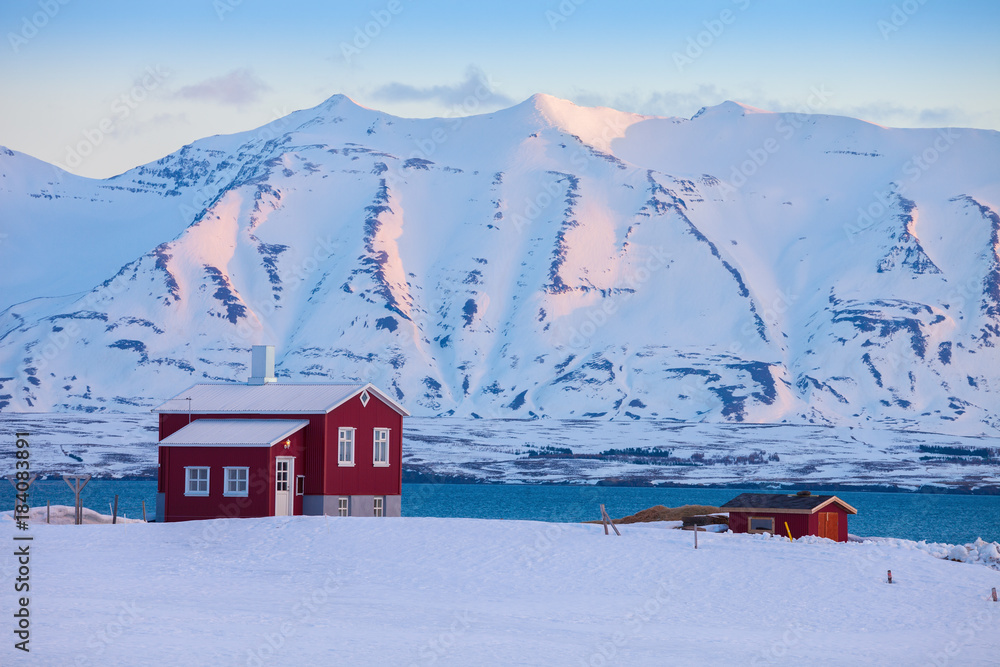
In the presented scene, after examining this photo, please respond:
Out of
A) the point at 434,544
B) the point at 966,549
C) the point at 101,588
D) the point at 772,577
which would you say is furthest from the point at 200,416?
the point at 966,549

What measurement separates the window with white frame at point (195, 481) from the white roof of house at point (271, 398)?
13.3 ft

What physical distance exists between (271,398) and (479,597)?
81.3 ft

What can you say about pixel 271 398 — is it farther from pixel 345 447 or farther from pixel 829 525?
pixel 829 525

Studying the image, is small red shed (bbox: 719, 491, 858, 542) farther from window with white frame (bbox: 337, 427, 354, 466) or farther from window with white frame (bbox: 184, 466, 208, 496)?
window with white frame (bbox: 184, 466, 208, 496)

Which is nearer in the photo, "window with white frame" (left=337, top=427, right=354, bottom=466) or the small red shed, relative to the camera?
the small red shed

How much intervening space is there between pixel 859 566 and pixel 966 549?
56.4 ft

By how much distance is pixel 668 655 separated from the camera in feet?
118

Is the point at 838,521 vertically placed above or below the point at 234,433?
below

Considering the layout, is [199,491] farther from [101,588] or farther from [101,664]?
[101,664]

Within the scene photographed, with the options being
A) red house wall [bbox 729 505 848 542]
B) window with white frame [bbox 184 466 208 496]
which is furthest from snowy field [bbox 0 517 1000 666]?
window with white frame [bbox 184 466 208 496]

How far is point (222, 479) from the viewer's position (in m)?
62.6

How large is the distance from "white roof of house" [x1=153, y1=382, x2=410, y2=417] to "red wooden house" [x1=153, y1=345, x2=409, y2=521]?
5 cm

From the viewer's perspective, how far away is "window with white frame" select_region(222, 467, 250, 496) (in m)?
62.2

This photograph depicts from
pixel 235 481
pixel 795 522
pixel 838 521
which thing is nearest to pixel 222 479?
pixel 235 481
